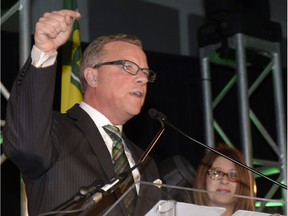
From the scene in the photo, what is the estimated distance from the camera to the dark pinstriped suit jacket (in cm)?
211

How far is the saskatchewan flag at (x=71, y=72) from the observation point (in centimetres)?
384

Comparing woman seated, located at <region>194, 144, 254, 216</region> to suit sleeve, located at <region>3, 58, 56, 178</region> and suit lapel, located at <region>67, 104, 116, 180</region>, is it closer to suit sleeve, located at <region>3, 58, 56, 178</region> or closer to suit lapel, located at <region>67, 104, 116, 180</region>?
suit lapel, located at <region>67, 104, 116, 180</region>

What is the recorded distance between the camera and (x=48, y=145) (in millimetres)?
2188

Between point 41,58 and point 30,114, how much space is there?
0.17 m

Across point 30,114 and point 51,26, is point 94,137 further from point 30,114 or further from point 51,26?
point 51,26

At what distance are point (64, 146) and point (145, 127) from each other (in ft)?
9.48

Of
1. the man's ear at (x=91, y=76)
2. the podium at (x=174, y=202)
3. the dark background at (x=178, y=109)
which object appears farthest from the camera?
the dark background at (x=178, y=109)

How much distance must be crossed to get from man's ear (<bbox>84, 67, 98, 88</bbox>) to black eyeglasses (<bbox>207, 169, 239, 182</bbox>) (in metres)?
0.79

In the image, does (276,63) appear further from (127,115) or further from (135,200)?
(135,200)

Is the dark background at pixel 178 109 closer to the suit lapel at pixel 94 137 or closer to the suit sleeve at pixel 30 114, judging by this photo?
the suit lapel at pixel 94 137

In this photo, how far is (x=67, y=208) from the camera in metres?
1.72

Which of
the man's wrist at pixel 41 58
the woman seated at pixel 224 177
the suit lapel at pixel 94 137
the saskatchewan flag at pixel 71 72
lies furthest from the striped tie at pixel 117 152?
the saskatchewan flag at pixel 71 72

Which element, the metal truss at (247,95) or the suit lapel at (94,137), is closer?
the suit lapel at (94,137)

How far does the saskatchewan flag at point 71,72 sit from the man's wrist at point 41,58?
173cm
